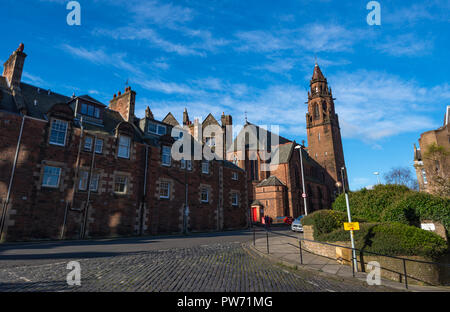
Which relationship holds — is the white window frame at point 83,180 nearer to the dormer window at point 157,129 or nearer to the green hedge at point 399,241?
the dormer window at point 157,129

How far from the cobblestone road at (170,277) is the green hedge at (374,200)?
11.5 metres

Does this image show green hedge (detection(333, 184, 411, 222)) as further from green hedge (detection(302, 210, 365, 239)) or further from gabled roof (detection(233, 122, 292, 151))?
gabled roof (detection(233, 122, 292, 151))

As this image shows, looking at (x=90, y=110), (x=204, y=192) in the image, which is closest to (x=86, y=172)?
(x=90, y=110)

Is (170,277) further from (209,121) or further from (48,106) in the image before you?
(209,121)

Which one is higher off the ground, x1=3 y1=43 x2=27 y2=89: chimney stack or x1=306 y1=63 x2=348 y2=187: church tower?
x1=306 y1=63 x2=348 y2=187: church tower

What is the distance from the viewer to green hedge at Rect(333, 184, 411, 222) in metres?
17.4

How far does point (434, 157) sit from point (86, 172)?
4104cm

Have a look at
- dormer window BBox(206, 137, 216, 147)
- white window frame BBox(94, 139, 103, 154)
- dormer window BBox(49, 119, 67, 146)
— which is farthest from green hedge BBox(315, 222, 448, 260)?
dormer window BBox(206, 137, 216, 147)

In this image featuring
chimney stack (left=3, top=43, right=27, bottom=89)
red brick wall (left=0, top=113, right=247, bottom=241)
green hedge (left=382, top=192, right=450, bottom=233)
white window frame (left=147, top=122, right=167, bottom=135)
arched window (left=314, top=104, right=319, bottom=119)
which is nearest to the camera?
green hedge (left=382, top=192, right=450, bottom=233)

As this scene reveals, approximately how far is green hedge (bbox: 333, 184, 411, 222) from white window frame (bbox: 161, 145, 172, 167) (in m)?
17.1

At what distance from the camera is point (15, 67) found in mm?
21000

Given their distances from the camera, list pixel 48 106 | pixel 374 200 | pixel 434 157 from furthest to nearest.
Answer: pixel 434 157 < pixel 48 106 < pixel 374 200
